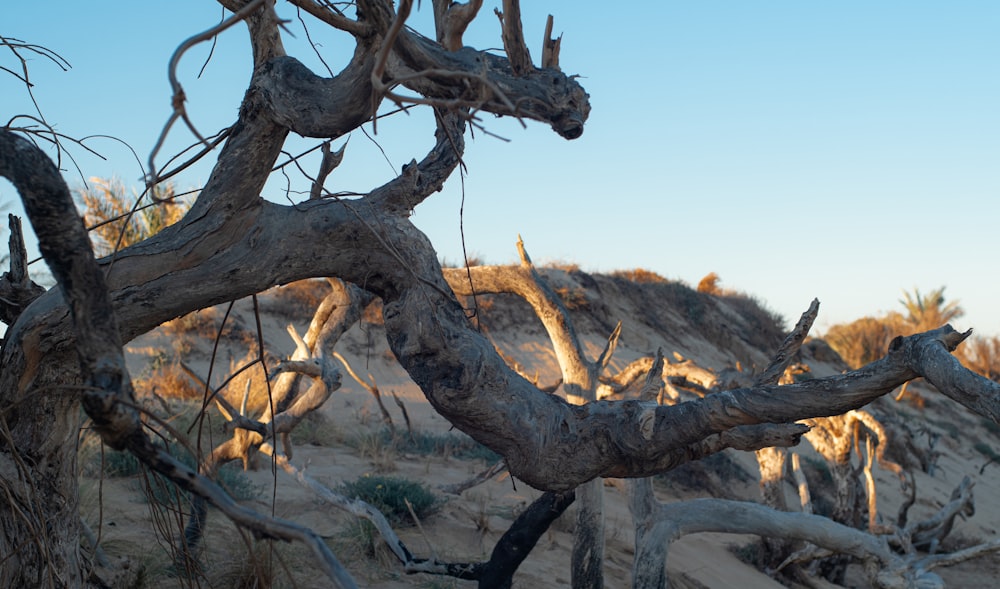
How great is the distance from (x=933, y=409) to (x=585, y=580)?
867 inches

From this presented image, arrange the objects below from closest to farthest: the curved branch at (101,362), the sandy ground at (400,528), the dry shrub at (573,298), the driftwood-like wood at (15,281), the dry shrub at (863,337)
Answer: the curved branch at (101,362) → the driftwood-like wood at (15,281) → the sandy ground at (400,528) → the dry shrub at (573,298) → the dry shrub at (863,337)

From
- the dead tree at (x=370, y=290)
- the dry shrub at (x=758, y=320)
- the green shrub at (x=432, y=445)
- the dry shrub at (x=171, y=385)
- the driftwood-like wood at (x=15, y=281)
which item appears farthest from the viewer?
the dry shrub at (x=758, y=320)

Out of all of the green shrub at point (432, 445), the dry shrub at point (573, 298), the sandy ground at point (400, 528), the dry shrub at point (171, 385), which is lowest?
the sandy ground at point (400, 528)

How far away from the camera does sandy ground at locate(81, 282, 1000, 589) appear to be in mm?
4719

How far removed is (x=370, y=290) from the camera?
2.97 metres

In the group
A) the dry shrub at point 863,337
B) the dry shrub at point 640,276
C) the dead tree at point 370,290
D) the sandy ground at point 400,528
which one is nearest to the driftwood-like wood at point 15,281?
the dead tree at point 370,290

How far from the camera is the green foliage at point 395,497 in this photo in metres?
6.29

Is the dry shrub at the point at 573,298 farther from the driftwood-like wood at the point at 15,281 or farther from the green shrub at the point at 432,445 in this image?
the driftwood-like wood at the point at 15,281

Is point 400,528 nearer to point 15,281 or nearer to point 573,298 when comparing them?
point 15,281

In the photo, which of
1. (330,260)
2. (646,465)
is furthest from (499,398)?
(330,260)

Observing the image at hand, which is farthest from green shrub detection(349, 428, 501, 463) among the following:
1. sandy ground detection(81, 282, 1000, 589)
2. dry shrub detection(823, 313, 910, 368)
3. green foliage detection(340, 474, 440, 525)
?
dry shrub detection(823, 313, 910, 368)

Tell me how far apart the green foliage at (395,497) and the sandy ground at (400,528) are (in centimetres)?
14

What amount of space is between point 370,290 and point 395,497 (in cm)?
382

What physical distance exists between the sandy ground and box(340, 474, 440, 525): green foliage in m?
0.14
